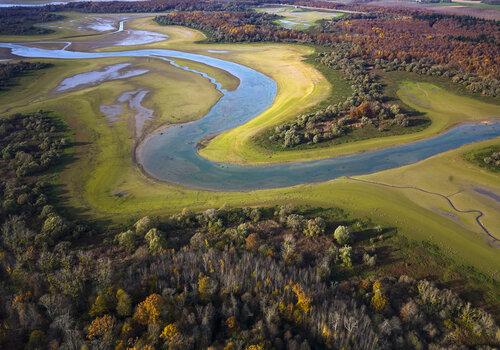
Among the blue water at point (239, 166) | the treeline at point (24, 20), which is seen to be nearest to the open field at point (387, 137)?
the blue water at point (239, 166)

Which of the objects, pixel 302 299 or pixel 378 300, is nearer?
pixel 302 299

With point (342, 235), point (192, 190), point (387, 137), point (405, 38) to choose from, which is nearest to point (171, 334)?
point (342, 235)

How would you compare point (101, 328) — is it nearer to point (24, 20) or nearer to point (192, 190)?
point (192, 190)

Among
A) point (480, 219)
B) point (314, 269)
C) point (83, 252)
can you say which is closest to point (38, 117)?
point (83, 252)

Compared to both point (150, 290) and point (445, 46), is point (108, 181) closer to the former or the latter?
point (150, 290)

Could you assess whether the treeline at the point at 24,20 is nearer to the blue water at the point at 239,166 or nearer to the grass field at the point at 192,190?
the grass field at the point at 192,190

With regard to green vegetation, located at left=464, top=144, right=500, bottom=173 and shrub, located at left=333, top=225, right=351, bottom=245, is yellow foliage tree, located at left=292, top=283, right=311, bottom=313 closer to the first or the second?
shrub, located at left=333, top=225, right=351, bottom=245

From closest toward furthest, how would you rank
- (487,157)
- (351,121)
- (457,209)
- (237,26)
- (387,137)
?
(457,209) < (487,157) < (387,137) < (351,121) < (237,26)
